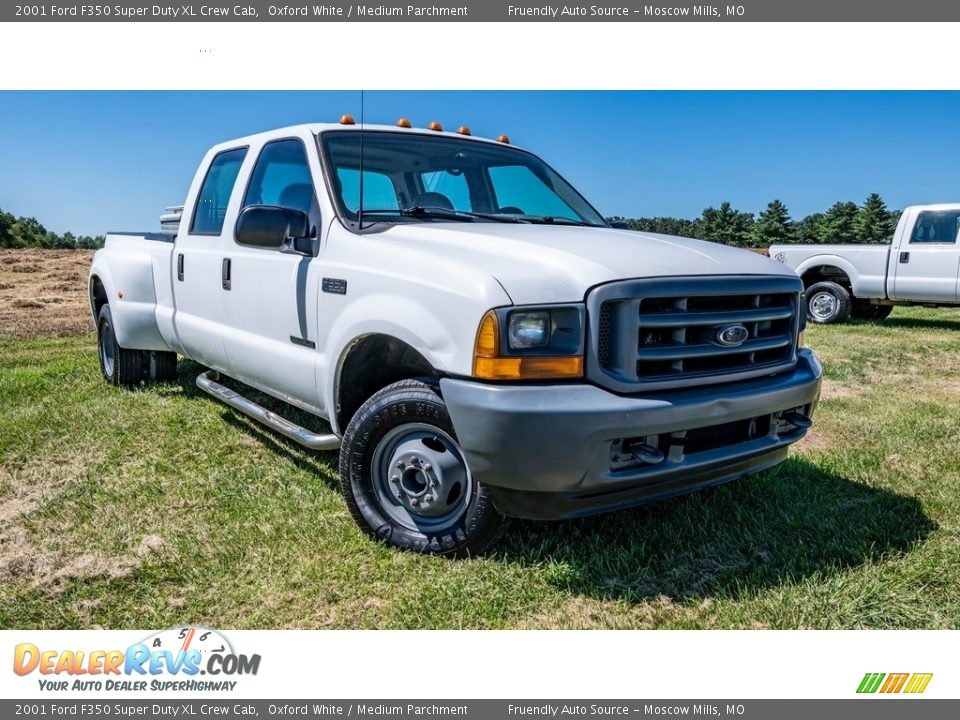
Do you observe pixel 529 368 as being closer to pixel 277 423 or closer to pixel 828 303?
pixel 277 423

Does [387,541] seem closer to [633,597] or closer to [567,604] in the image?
[567,604]

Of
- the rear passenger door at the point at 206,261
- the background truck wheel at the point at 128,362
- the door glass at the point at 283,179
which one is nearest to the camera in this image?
the door glass at the point at 283,179

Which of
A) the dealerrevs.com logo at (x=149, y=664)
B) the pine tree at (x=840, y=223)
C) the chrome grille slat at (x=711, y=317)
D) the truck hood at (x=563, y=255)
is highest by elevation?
the pine tree at (x=840, y=223)

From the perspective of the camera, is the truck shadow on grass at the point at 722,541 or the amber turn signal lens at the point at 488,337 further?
the truck shadow on grass at the point at 722,541

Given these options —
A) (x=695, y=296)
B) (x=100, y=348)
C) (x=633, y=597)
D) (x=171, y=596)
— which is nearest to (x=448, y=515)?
(x=633, y=597)

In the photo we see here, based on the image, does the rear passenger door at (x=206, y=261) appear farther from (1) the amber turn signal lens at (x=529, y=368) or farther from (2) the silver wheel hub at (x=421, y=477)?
(1) the amber turn signal lens at (x=529, y=368)

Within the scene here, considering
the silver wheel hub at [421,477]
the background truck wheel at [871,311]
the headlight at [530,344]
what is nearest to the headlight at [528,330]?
the headlight at [530,344]

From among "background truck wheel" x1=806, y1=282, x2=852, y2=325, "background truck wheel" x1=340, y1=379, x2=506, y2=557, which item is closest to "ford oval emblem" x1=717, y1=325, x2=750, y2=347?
"background truck wheel" x1=340, y1=379, x2=506, y2=557

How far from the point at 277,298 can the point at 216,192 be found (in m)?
1.50

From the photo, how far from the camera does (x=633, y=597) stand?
2988 mm

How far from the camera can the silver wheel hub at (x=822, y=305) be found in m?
12.8

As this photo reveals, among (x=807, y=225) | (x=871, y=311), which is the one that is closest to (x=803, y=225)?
(x=807, y=225)

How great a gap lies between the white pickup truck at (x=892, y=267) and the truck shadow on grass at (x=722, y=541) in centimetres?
934

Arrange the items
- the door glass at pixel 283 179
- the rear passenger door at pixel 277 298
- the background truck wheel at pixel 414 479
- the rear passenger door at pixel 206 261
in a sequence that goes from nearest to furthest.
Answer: the background truck wheel at pixel 414 479 → the rear passenger door at pixel 277 298 → the door glass at pixel 283 179 → the rear passenger door at pixel 206 261
